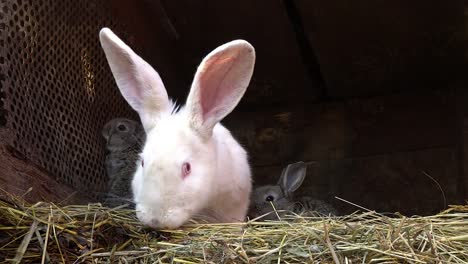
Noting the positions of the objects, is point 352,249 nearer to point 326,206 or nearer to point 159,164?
point 159,164

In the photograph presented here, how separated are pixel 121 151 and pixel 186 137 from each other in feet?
4.20

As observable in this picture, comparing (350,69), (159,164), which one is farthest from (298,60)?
(159,164)

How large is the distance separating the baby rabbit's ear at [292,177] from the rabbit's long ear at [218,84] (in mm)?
1639

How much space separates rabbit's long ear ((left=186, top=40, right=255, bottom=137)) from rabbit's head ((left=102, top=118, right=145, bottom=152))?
1.07m

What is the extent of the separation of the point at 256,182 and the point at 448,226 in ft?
8.91

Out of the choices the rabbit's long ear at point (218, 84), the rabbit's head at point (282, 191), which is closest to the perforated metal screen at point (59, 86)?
the rabbit's long ear at point (218, 84)

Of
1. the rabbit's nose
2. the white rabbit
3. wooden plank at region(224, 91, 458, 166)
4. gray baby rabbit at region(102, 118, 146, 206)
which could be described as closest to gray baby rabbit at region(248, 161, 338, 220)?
wooden plank at region(224, 91, 458, 166)

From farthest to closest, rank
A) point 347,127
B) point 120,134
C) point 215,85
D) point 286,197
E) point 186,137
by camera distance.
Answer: point 347,127 → point 286,197 → point 120,134 → point 215,85 → point 186,137

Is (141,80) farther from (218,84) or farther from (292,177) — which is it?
(292,177)

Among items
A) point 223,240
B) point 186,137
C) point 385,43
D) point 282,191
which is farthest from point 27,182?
point 385,43

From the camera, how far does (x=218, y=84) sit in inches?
141

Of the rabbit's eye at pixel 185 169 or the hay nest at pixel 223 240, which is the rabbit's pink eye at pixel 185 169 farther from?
the hay nest at pixel 223 240

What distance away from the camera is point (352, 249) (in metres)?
2.83

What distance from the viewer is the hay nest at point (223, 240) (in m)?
2.83
